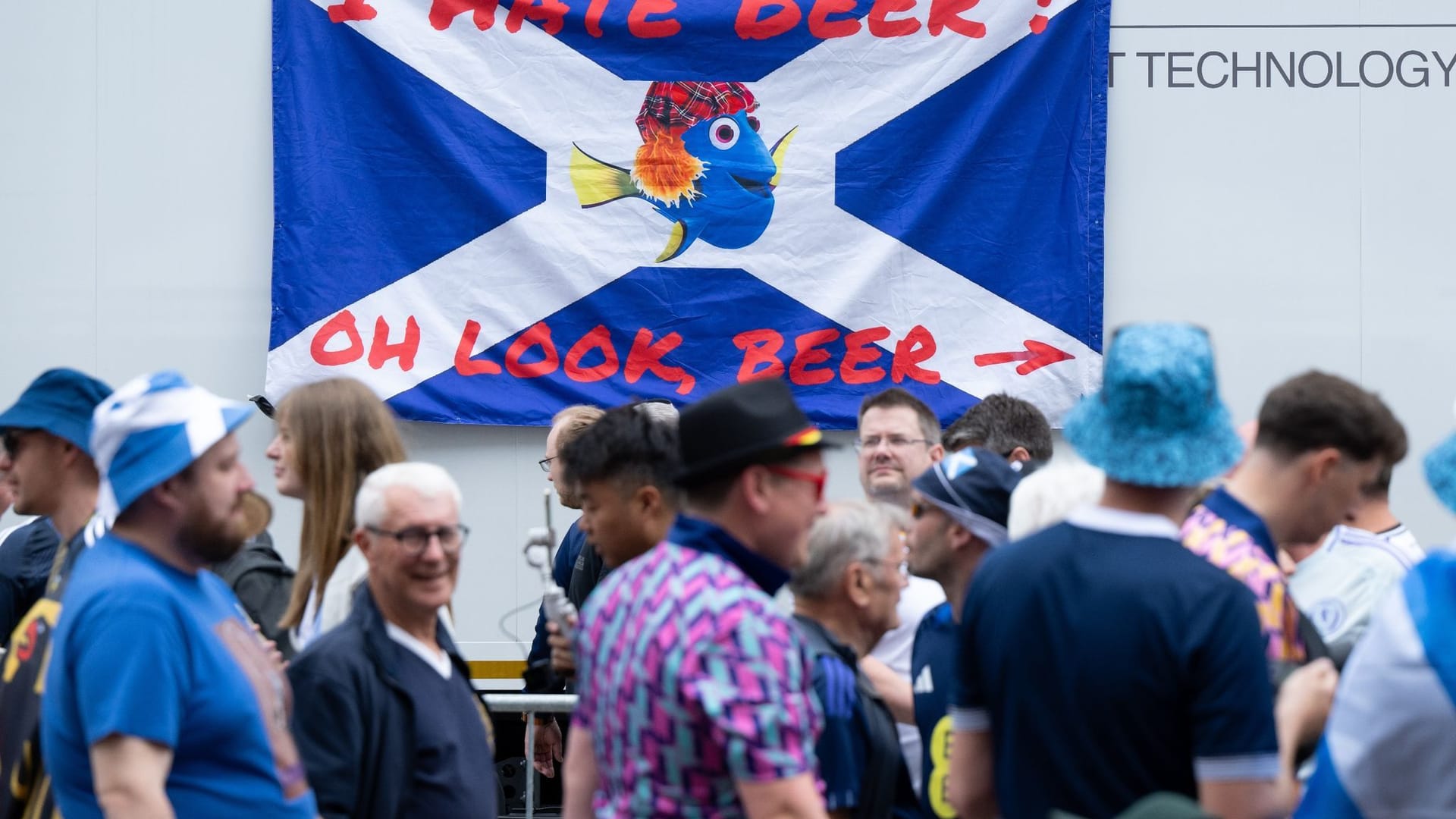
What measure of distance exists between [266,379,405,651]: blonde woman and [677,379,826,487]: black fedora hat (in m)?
1.17

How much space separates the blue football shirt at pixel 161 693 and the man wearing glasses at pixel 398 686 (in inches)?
8.7

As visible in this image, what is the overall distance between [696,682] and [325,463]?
4.83 feet

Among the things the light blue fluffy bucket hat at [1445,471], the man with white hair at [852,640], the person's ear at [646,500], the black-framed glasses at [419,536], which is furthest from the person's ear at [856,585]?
the light blue fluffy bucket hat at [1445,471]

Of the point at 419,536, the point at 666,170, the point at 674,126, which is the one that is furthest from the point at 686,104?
the point at 419,536

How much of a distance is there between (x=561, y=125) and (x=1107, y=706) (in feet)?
13.5

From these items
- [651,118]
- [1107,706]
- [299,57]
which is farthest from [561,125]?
[1107,706]

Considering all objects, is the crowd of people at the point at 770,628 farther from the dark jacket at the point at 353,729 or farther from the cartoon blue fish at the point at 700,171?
the cartoon blue fish at the point at 700,171

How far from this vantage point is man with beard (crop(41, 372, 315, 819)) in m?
2.15

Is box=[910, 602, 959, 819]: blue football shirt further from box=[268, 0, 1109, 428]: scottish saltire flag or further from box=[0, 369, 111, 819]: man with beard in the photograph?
box=[268, 0, 1109, 428]: scottish saltire flag

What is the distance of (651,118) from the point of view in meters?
5.79

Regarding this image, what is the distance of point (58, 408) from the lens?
2.97 meters

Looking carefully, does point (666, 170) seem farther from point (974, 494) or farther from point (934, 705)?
point (934, 705)

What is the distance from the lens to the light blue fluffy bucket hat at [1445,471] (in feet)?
6.87

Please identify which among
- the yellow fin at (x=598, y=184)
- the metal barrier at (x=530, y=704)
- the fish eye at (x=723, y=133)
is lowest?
the metal barrier at (x=530, y=704)
